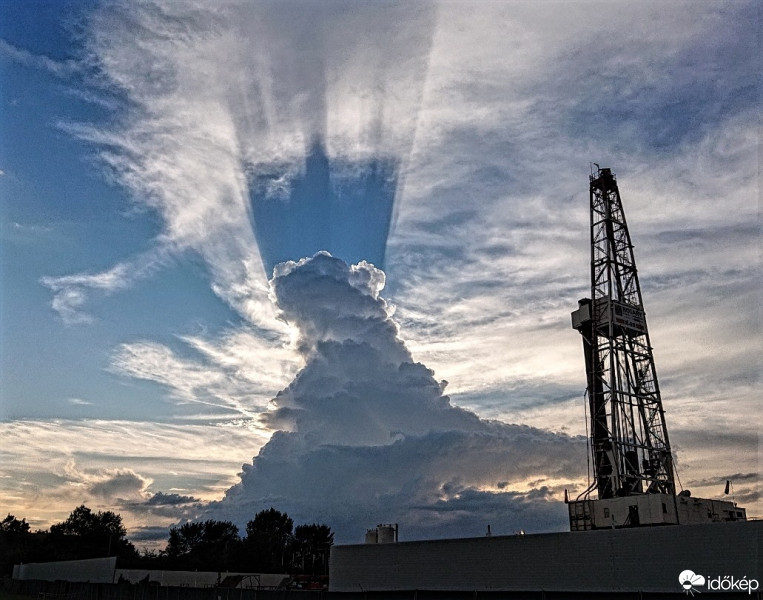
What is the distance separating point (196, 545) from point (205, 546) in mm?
4278

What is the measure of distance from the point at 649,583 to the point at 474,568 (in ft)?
37.5

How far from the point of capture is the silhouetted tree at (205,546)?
119 meters

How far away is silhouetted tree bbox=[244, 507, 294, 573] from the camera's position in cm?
12688

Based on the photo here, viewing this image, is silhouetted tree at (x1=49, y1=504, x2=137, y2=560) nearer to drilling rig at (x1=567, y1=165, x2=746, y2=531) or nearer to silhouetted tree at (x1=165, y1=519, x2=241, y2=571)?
silhouetted tree at (x1=165, y1=519, x2=241, y2=571)

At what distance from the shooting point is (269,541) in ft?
450

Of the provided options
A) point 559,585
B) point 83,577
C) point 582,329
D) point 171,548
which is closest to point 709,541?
point 559,585

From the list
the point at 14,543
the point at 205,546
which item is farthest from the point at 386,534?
the point at 14,543

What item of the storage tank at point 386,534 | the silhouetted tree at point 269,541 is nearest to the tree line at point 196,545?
the silhouetted tree at point 269,541

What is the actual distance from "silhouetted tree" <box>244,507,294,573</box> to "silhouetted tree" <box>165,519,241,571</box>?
3.41 meters

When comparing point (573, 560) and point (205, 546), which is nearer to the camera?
point (573, 560)

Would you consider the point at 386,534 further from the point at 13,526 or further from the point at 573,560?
the point at 13,526

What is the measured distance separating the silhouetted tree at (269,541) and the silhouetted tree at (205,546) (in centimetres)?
341

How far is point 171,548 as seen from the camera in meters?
136

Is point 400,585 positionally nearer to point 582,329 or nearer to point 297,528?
point 582,329
